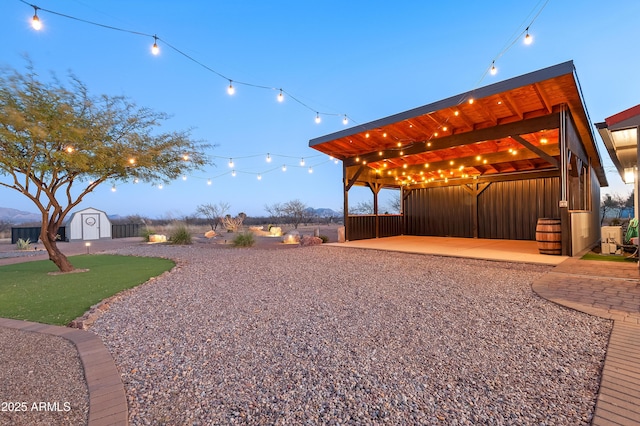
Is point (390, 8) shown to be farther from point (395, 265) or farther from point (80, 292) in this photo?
point (80, 292)

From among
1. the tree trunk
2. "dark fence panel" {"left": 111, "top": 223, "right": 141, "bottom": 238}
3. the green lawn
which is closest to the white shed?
"dark fence panel" {"left": 111, "top": 223, "right": 141, "bottom": 238}

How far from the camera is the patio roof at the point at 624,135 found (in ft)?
13.2

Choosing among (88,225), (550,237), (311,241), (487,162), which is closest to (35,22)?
(311,241)

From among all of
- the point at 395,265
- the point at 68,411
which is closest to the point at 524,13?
the point at 395,265

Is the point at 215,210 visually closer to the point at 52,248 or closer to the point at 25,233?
the point at 25,233

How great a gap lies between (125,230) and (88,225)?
2.14 m

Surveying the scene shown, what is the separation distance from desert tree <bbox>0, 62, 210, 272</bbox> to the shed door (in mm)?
10164

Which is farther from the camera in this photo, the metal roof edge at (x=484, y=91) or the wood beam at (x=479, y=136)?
the wood beam at (x=479, y=136)

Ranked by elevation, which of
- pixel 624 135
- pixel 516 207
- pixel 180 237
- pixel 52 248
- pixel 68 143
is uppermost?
pixel 624 135

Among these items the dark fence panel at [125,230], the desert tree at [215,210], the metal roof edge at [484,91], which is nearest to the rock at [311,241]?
the metal roof edge at [484,91]

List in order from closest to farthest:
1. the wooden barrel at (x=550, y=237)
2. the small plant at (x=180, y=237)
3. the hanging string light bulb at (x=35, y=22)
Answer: the hanging string light bulb at (x=35, y=22)
the wooden barrel at (x=550, y=237)
the small plant at (x=180, y=237)

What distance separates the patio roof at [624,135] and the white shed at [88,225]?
19.1 meters

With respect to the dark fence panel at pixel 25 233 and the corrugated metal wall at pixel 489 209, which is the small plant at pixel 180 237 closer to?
the dark fence panel at pixel 25 233

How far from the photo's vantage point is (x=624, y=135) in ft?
19.7
